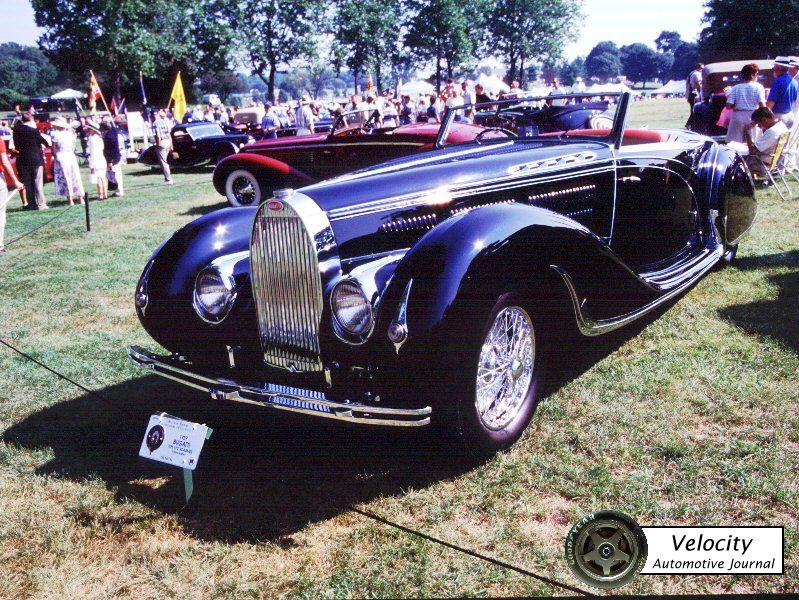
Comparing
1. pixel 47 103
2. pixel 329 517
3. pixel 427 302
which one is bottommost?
pixel 329 517

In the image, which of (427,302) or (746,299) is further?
(746,299)

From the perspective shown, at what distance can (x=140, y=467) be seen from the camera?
337cm

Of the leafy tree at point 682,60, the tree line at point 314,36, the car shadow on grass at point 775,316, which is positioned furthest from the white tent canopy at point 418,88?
the leafy tree at point 682,60

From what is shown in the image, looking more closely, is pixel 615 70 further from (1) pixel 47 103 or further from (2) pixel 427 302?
(2) pixel 427 302

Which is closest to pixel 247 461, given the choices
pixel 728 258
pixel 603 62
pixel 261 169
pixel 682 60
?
pixel 728 258

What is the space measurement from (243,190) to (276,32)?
142ft

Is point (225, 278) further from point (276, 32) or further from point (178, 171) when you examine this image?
point (276, 32)

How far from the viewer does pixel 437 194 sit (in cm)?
365

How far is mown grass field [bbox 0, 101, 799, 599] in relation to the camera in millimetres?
2506

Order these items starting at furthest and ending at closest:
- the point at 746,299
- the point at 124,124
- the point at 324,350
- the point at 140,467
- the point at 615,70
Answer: the point at 615,70 < the point at 124,124 < the point at 746,299 < the point at 140,467 < the point at 324,350

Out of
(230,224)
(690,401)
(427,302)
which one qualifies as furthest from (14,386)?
(690,401)

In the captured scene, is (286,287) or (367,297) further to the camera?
(286,287)

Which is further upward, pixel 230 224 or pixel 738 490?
pixel 230 224

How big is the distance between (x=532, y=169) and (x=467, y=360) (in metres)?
1.68
